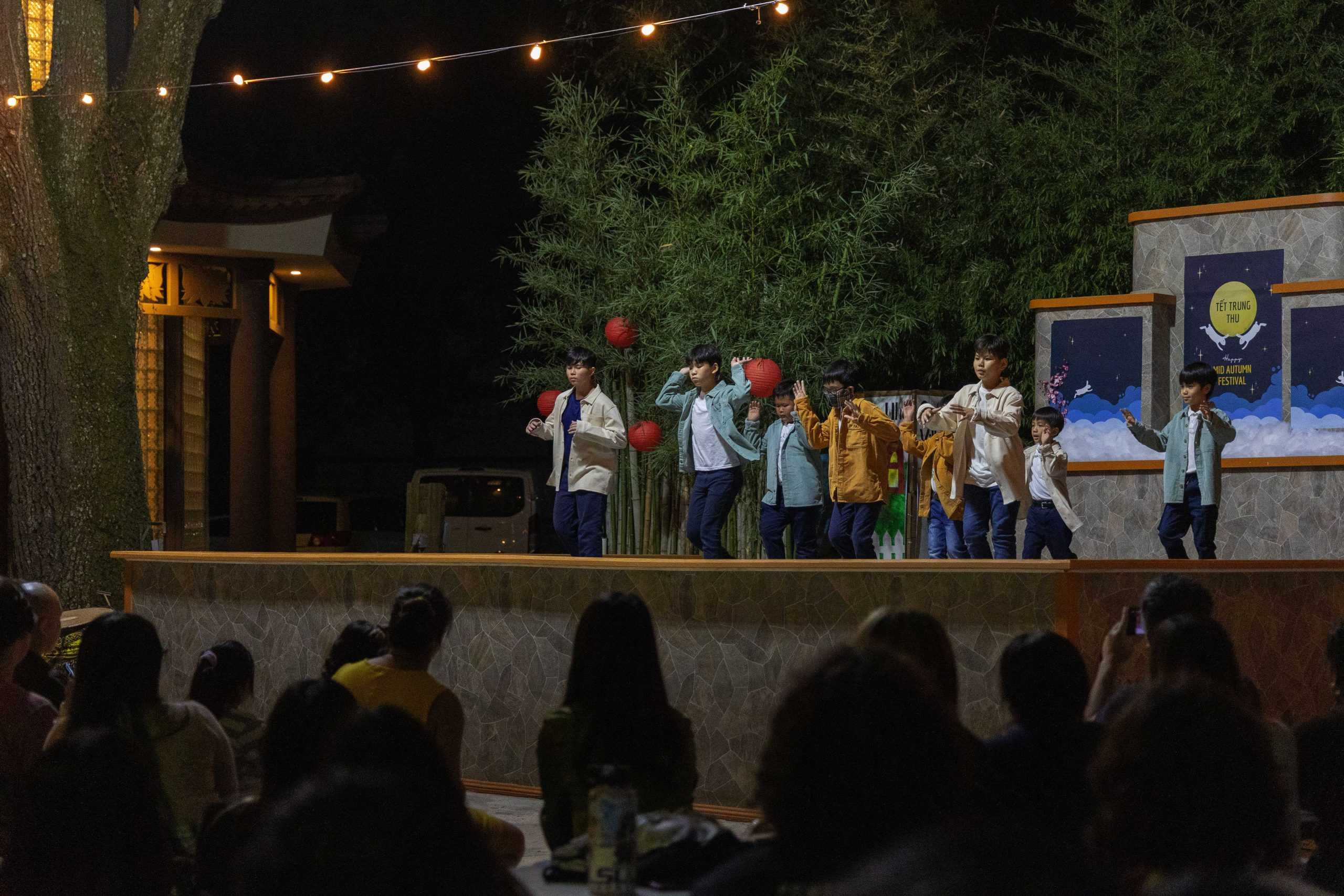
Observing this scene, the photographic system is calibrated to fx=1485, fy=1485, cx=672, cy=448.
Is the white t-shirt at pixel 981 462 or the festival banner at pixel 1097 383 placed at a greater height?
the festival banner at pixel 1097 383

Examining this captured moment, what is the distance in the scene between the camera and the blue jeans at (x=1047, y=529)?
9125mm

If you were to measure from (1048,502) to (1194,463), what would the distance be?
0.89 m

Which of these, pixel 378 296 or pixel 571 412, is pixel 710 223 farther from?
pixel 378 296

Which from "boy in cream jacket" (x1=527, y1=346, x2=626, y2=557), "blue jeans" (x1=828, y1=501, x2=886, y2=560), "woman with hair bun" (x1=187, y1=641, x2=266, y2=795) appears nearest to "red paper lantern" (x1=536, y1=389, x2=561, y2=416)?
"boy in cream jacket" (x1=527, y1=346, x2=626, y2=557)

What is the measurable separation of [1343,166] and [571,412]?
955 centimetres

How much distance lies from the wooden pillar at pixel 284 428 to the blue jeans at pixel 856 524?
7961 millimetres

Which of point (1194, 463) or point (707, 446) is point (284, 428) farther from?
point (1194, 463)

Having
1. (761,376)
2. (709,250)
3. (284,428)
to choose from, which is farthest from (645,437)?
(284,428)

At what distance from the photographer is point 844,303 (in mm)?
13844

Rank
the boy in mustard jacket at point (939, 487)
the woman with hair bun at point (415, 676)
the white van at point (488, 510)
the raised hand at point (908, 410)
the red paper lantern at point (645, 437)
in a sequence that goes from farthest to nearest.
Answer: the white van at point (488, 510)
the raised hand at point (908, 410)
the red paper lantern at point (645, 437)
the boy in mustard jacket at point (939, 487)
the woman with hair bun at point (415, 676)

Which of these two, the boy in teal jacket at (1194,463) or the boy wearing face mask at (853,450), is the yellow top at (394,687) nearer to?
the boy wearing face mask at (853,450)

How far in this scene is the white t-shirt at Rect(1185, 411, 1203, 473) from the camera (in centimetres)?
894

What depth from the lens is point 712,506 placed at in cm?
938

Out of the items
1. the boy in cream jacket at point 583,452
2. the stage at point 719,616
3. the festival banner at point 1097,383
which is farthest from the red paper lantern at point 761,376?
the festival banner at point 1097,383
